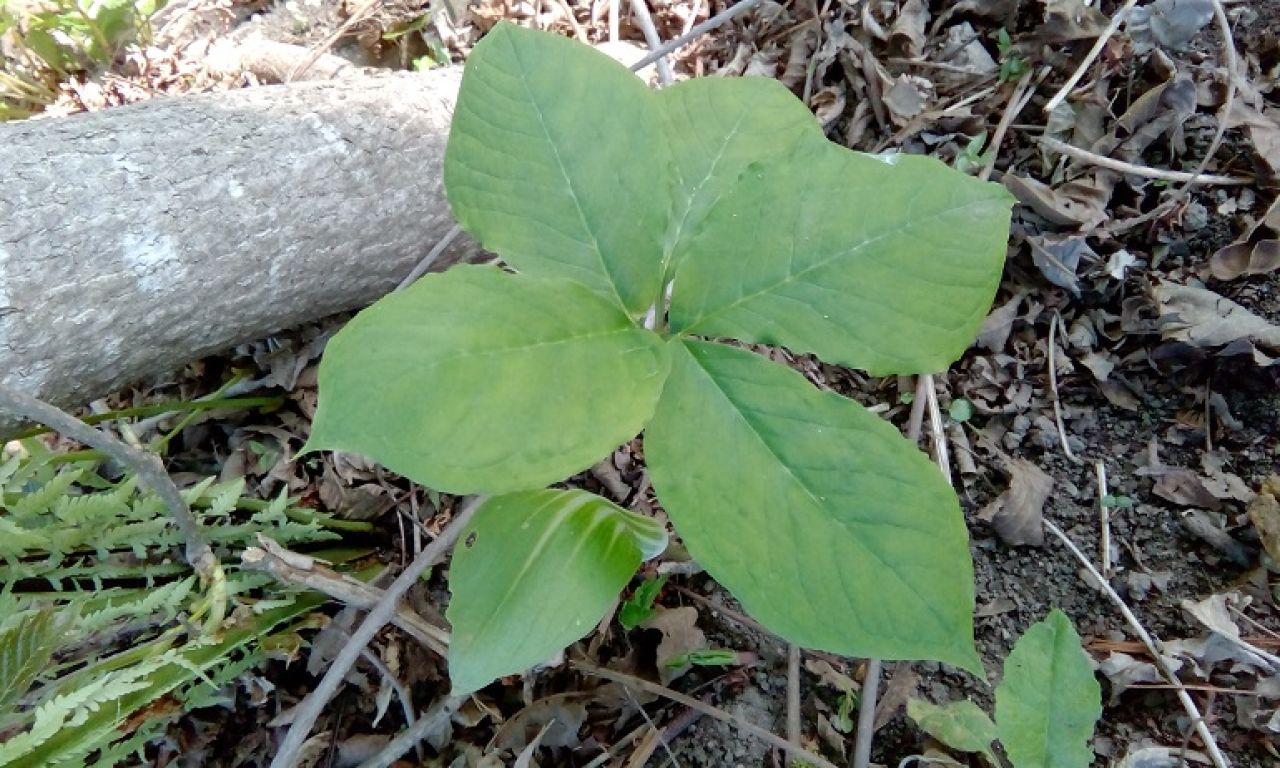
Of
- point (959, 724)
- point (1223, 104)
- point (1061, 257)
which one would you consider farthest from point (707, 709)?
point (1223, 104)

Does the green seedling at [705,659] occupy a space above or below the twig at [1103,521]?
below

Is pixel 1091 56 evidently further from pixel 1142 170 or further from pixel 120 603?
pixel 120 603

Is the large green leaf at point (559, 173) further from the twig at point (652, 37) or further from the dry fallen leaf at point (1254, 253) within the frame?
the dry fallen leaf at point (1254, 253)

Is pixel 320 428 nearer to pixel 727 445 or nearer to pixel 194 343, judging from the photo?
pixel 727 445

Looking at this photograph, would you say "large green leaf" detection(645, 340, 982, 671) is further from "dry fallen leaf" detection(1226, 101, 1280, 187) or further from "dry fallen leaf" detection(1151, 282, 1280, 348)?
"dry fallen leaf" detection(1226, 101, 1280, 187)

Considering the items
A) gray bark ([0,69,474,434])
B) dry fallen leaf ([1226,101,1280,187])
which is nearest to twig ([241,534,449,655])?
gray bark ([0,69,474,434])

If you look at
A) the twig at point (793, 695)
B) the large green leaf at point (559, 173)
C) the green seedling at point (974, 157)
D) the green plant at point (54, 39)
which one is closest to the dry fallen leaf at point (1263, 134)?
the green seedling at point (974, 157)
